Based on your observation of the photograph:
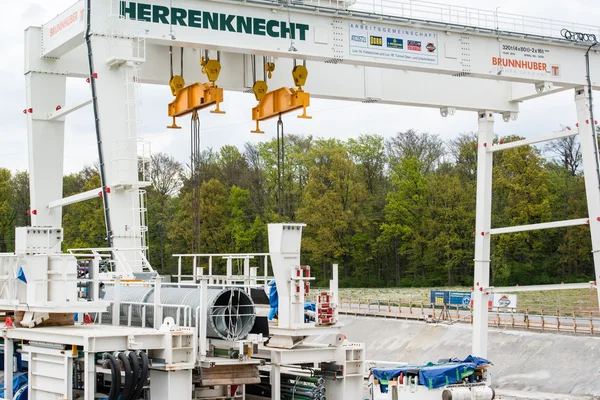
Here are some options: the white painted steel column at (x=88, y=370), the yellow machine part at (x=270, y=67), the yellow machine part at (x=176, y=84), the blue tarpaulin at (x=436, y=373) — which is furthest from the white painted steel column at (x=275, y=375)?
the yellow machine part at (x=270, y=67)

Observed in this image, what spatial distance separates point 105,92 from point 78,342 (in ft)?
24.9

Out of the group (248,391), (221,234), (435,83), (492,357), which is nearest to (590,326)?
(492,357)

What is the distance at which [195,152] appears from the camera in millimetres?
21391

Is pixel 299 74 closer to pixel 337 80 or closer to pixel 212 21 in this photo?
pixel 337 80

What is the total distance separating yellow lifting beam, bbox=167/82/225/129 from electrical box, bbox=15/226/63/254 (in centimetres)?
634

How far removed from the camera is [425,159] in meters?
88.8

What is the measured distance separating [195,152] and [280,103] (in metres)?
3.08

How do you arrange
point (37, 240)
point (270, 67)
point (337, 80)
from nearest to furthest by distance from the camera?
point (37, 240), point (270, 67), point (337, 80)

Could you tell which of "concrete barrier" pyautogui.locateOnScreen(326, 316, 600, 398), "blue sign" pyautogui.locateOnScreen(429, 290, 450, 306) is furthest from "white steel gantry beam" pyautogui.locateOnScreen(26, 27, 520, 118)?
"blue sign" pyautogui.locateOnScreen(429, 290, 450, 306)

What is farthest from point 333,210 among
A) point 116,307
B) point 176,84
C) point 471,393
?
point 116,307

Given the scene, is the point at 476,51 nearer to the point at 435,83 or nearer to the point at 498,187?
the point at 435,83

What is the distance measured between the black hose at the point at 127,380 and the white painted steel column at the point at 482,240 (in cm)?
1605

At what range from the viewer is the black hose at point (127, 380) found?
14.4m

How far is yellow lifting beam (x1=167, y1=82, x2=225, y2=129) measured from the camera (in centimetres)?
2173
